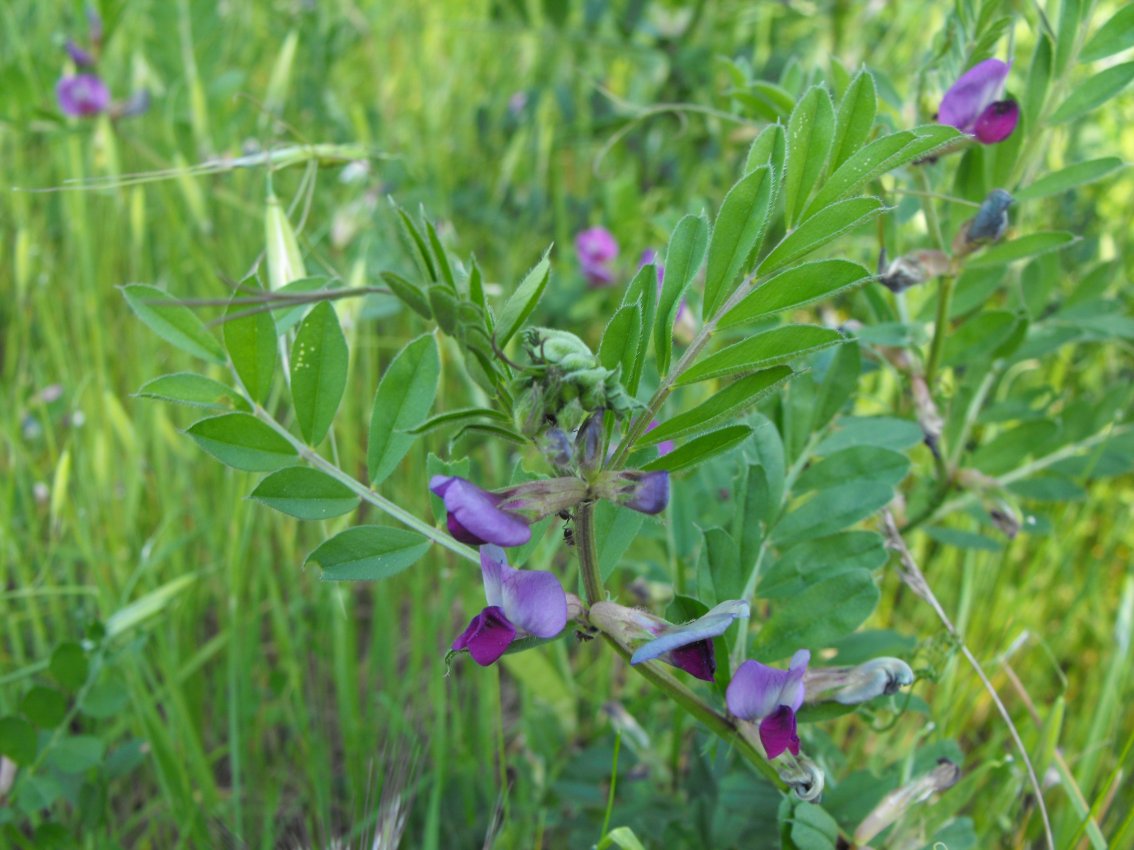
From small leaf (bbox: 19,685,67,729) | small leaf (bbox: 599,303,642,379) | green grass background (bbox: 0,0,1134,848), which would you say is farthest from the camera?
green grass background (bbox: 0,0,1134,848)

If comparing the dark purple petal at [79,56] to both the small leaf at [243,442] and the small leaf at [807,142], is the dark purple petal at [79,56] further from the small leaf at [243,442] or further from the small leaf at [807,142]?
the small leaf at [807,142]

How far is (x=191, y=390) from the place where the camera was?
29.0 inches

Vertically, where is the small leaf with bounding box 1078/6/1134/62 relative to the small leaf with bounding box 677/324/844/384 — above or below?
above

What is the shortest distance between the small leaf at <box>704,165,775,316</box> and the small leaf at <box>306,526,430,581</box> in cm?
25

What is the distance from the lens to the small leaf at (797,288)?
2.05 ft

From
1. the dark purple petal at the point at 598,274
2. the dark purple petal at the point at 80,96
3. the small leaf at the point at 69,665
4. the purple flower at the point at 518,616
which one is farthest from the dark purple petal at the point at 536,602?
the dark purple petal at the point at 80,96

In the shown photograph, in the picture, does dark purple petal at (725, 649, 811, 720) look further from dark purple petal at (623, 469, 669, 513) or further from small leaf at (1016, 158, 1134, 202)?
small leaf at (1016, 158, 1134, 202)

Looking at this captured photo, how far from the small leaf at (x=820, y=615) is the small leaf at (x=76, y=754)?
2.25 ft

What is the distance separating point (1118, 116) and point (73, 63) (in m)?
2.07

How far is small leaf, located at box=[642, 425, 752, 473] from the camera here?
633mm

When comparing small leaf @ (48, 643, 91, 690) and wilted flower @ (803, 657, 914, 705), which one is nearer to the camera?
wilted flower @ (803, 657, 914, 705)

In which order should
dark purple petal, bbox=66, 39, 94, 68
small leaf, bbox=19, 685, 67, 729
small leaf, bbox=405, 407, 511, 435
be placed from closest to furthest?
small leaf, bbox=405, 407, 511, 435 < small leaf, bbox=19, 685, 67, 729 < dark purple petal, bbox=66, 39, 94, 68

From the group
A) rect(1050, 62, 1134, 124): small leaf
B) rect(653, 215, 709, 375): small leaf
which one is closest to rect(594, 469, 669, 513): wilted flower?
rect(653, 215, 709, 375): small leaf

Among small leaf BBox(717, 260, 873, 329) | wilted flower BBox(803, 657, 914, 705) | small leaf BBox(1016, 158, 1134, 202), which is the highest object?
small leaf BBox(1016, 158, 1134, 202)
